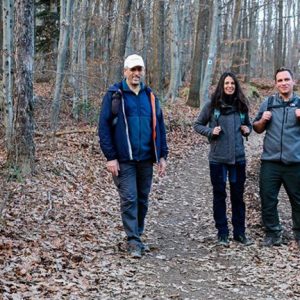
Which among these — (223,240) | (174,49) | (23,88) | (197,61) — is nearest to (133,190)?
(223,240)

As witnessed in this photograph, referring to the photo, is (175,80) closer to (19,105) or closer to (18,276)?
(19,105)

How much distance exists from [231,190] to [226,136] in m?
0.75

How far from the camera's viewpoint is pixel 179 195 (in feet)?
32.7

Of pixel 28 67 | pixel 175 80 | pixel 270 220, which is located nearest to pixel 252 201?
pixel 270 220

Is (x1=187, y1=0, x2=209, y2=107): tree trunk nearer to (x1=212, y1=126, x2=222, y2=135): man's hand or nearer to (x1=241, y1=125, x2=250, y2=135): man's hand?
(x1=241, y1=125, x2=250, y2=135): man's hand

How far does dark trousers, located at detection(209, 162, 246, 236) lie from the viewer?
6434 mm

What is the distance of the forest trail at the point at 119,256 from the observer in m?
4.93

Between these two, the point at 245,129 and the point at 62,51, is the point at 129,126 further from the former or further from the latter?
the point at 62,51

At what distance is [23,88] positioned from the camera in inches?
328

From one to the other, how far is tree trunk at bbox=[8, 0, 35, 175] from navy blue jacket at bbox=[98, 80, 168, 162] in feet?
10.0

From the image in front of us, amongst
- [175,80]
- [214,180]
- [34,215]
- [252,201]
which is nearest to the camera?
[214,180]

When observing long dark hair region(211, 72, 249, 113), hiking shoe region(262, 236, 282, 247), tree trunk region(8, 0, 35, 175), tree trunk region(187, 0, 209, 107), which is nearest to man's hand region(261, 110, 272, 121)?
long dark hair region(211, 72, 249, 113)

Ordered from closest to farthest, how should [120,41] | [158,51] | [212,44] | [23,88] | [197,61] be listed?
[23,88] → [120,41] → [212,44] → [158,51] → [197,61]

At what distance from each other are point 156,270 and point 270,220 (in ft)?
6.19
